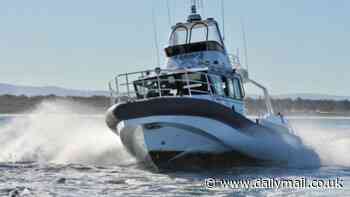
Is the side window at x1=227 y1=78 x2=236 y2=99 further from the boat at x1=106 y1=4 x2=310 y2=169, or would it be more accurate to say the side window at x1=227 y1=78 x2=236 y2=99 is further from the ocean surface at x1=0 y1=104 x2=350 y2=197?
the ocean surface at x1=0 y1=104 x2=350 y2=197

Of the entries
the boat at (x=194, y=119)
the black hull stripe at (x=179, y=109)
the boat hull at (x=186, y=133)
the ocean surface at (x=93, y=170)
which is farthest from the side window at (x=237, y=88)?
the ocean surface at (x=93, y=170)

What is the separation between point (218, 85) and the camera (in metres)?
17.0

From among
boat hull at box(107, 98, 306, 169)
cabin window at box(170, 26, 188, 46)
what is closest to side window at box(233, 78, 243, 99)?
boat hull at box(107, 98, 306, 169)

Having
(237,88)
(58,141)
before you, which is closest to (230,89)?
(237,88)

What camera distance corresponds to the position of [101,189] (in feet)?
40.9

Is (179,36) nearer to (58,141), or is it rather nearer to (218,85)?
(218,85)

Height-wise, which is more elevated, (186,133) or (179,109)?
(179,109)

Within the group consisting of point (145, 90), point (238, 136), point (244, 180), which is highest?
point (145, 90)

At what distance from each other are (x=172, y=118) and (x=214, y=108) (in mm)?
1179

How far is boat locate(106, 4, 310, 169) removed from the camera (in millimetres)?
15258

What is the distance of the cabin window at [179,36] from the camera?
19125mm

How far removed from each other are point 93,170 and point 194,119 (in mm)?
3157

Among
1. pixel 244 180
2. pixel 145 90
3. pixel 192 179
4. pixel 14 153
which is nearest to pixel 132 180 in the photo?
pixel 192 179

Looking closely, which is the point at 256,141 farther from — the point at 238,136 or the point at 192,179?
the point at 192,179
